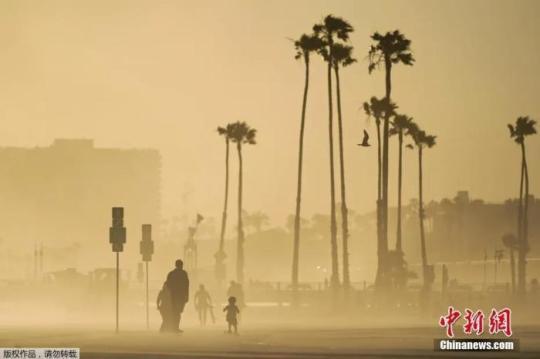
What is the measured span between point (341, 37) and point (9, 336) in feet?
176

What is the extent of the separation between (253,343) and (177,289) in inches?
266

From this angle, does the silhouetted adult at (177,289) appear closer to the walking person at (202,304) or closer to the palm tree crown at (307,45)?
the walking person at (202,304)

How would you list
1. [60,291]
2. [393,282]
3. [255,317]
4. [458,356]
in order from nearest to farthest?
[458,356] → [255,317] → [393,282] → [60,291]

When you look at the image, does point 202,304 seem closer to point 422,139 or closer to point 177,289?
point 177,289

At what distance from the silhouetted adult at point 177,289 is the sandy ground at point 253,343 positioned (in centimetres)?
66

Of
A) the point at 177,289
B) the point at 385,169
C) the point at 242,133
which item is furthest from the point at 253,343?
the point at 242,133

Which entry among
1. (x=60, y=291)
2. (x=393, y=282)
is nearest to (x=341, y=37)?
(x=393, y=282)

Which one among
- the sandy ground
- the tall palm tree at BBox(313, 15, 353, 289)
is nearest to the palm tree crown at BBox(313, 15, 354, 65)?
the tall palm tree at BBox(313, 15, 353, 289)

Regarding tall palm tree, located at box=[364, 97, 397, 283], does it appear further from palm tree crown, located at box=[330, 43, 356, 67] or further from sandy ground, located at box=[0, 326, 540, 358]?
sandy ground, located at box=[0, 326, 540, 358]

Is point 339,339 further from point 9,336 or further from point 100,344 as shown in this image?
point 9,336

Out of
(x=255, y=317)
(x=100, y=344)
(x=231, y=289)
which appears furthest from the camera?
(x=255, y=317)

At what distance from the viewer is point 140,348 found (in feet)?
123

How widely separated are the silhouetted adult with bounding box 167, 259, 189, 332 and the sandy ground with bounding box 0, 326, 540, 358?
66 centimetres

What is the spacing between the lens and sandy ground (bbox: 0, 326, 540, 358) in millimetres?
34406
